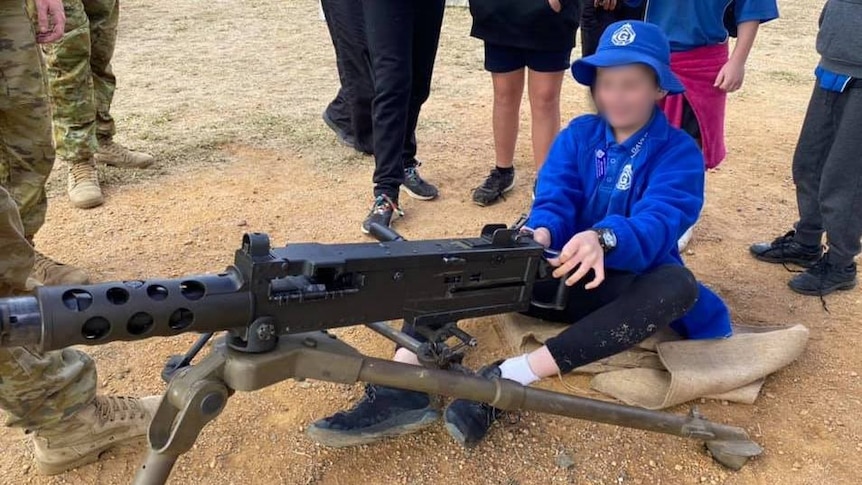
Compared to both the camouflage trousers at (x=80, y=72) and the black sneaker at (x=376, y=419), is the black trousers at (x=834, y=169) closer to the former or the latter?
the black sneaker at (x=376, y=419)

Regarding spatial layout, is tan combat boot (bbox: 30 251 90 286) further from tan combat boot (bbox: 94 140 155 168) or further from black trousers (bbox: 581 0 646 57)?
black trousers (bbox: 581 0 646 57)

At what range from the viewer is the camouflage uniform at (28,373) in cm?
207

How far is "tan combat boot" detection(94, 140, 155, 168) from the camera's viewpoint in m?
4.93

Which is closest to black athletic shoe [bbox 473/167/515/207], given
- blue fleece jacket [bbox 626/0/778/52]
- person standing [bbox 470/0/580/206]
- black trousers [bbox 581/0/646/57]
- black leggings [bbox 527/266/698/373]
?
person standing [bbox 470/0/580/206]

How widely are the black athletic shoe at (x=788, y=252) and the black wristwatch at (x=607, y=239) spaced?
79.7 inches

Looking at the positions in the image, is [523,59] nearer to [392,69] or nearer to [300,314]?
[392,69]

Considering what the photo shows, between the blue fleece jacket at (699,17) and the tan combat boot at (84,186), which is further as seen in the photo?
the tan combat boot at (84,186)

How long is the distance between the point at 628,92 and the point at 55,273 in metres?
2.69

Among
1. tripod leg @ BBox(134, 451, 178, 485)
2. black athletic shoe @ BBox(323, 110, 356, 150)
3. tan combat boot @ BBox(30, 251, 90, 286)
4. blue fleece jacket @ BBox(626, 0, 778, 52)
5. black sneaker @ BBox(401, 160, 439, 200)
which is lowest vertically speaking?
black athletic shoe @ BBox(323, 110, 356, 150)

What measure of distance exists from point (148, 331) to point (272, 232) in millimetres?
2732

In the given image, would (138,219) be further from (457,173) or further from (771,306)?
(771,306)

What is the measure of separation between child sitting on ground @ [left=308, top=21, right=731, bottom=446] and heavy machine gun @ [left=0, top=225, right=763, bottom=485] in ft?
1.16

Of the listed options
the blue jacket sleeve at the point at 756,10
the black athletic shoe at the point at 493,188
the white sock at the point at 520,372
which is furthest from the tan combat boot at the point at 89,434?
the blue jacket sleeve at the point at 756,10

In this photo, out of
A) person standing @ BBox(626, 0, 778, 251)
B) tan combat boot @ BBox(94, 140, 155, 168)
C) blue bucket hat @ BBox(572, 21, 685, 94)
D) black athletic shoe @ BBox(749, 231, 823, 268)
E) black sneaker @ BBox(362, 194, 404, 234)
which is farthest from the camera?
tan combat boot @ BBox(94, 140, 155, 168)
